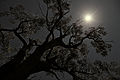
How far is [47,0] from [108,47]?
20.7 ft

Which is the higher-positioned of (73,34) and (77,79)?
(73,34)

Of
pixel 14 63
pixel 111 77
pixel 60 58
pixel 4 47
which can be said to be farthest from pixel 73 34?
pixel 4 47

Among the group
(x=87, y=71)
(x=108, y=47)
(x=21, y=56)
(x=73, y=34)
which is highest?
(x=73, y=34)

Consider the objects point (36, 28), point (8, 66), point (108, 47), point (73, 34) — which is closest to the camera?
point (8, 66)

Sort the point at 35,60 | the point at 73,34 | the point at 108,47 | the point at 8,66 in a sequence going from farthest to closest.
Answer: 1. the point at 73,34
2. the point at 108,47
3. the point at 35,60
4. the point at 8,66

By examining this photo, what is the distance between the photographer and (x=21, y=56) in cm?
1002

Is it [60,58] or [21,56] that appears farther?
[60,58]

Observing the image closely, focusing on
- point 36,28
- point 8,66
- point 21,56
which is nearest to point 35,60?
point 21,56

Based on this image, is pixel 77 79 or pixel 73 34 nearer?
pixel 77 79

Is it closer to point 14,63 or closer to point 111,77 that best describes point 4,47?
point 14,63

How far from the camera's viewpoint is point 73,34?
1155cm

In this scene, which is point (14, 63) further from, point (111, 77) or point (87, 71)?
point (111, 77)

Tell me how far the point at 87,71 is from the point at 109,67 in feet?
5.55

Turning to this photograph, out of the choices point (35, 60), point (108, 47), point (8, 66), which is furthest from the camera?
point (108, 47)
